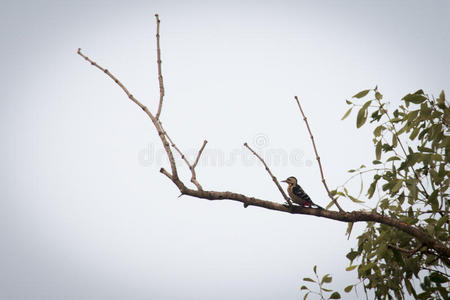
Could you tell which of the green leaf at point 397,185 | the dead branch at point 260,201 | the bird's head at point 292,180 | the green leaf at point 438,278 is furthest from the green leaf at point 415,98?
the bird's head at point 292,180

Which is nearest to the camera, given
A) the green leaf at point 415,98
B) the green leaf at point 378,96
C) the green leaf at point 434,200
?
the green leaf at point 434,200

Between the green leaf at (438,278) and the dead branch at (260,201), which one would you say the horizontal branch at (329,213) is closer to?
the dead branch at (260,201)

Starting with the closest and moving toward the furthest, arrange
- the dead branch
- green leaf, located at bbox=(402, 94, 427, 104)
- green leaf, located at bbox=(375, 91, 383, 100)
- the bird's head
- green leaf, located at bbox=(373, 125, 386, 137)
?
the dead branch < green leaf, located at bbox=(402, 94, 427, 104) < green leaf, located at bbox=(375, 91, 383, 100) < green leaf, located at bbox=(373, 125, 386, 137) < the bird's head

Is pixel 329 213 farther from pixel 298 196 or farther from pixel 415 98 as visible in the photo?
pixel 298 196

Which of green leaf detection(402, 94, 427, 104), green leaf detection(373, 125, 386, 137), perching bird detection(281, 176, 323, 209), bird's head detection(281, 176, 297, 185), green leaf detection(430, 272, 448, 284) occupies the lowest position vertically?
green leaf detection(430, 272, 448, 284)

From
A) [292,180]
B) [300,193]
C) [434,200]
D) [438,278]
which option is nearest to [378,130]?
[434,200]

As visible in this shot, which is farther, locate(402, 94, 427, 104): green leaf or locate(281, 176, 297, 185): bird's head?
locate(281, 176, 297, 185): bird's head

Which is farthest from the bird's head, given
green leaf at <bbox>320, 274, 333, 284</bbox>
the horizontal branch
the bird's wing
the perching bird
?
the horizontal branch

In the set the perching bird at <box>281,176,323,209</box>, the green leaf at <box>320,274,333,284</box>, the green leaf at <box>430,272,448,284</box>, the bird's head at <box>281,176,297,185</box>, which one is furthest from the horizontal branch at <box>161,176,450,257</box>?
the bird's head at <box>281,176,297,185</box>

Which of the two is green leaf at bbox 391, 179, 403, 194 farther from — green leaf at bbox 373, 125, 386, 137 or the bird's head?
the bird's head

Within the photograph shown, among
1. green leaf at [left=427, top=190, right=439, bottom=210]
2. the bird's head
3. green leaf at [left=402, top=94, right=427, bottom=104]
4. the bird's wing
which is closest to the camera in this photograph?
green leaf at [left=427, top=190, right=439, bottom=210]

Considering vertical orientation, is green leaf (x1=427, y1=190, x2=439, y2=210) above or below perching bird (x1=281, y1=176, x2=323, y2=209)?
below

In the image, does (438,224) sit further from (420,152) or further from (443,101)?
(443,101)

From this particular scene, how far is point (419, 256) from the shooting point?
2068 mm
